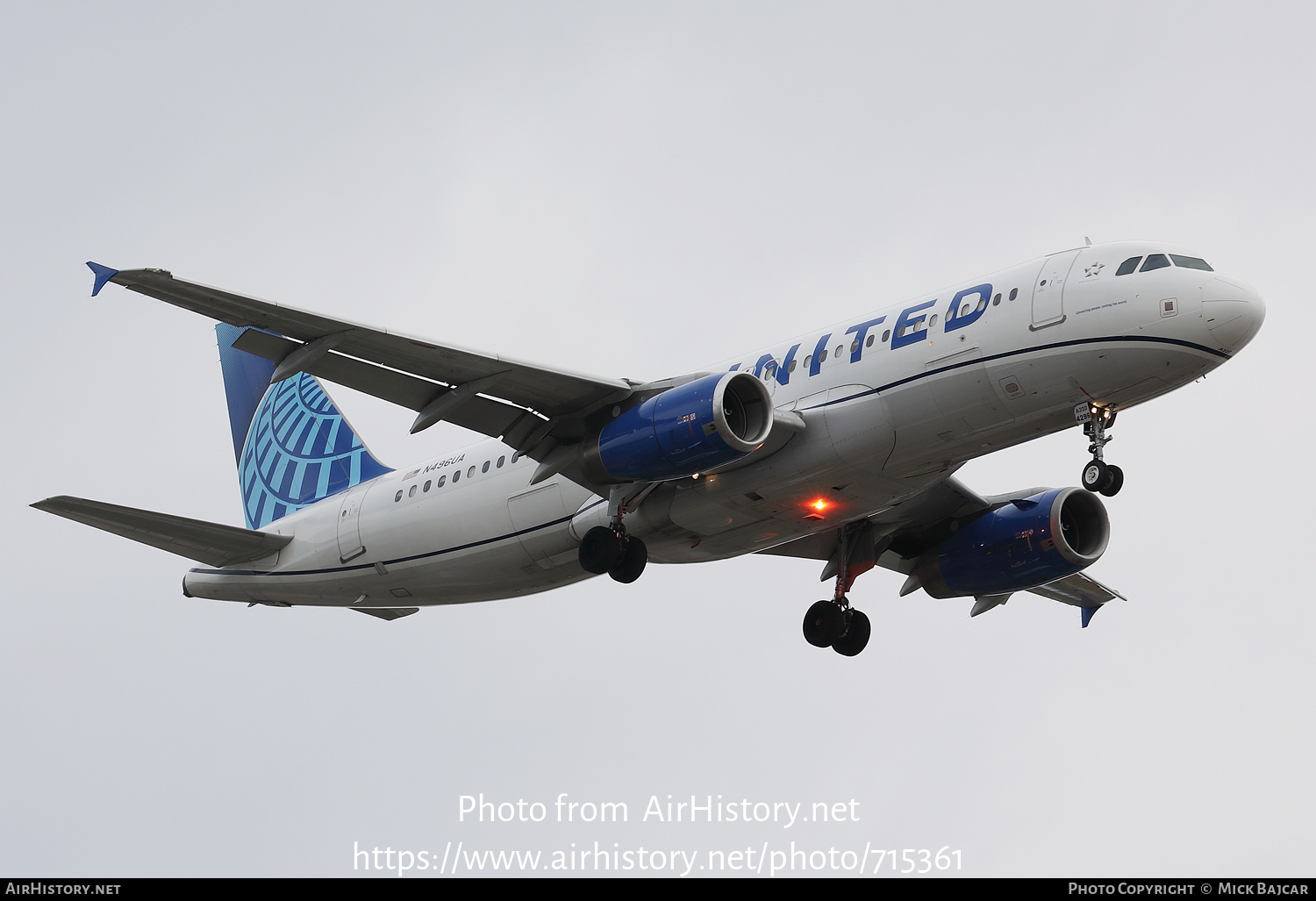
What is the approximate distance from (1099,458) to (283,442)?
61.1 feet

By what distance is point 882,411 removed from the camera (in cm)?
2184

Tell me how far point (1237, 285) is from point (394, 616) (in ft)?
57.5

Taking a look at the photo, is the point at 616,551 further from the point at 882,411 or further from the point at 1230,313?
the point at 1230,313

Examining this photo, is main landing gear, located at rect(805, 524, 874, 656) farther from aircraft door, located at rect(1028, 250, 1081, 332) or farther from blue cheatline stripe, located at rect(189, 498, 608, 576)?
aircraft door, located at rect(1028, 250, 1081, 332)

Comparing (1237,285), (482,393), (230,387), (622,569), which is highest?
(230,387)

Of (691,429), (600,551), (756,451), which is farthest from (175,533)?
(756,451)

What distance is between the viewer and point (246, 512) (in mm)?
32469

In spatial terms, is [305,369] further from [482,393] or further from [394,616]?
[394,616]

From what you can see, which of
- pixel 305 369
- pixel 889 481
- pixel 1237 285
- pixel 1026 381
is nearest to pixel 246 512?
pixel 305 369

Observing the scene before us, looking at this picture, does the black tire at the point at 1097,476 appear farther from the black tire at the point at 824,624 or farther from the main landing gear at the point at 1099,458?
the black tire at the point at 824,624

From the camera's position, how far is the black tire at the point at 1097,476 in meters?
21.1

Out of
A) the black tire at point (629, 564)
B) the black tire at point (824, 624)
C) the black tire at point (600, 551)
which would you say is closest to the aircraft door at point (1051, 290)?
the black tire at point (629, 564)

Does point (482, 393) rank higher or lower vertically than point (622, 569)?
higher

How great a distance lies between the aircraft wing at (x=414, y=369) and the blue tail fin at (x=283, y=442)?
6.41 m
